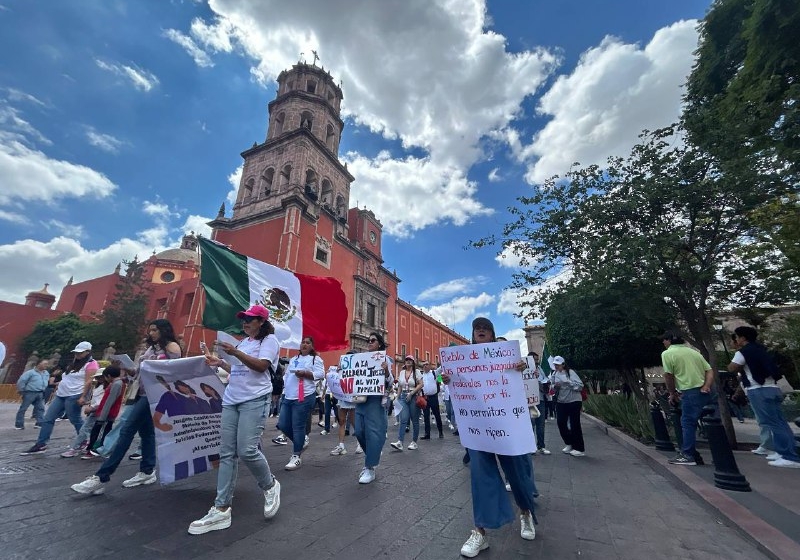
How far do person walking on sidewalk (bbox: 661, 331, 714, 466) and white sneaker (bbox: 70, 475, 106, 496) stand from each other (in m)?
7.14

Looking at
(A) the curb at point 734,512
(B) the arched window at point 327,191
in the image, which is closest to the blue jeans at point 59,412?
(A) the curb at point 734,512

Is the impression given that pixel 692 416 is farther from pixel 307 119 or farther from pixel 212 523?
pixel 307 119

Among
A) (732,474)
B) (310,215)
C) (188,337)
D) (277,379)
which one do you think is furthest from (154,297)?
(732,474)

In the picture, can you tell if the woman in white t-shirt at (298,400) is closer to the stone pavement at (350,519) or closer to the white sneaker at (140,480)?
the stone pavement at (350,519)

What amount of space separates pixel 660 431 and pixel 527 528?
4948 millimetres

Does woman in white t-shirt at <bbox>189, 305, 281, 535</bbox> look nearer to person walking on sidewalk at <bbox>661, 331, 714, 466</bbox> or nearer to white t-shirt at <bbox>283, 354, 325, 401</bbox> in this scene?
white t-shirt at <bbox>283, 354, 325, 401</bbox>

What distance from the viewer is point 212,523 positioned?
272cm

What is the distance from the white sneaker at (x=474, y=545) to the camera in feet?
7.88

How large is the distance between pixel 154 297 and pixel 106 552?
36664 mm

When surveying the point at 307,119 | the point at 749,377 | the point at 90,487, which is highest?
the point at 307,119

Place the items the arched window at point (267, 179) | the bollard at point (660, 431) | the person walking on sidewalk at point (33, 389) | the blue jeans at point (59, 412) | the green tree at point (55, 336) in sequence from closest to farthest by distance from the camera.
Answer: the blue jeans at point (59, 412) < the bollard at point (660, 431) < the person walking on sidewalk at point (33, 389) < the green tree at point (55, 336) < the arched window at point (267, 179)

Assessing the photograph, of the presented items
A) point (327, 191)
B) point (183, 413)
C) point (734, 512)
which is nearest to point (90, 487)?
point (183, 413)

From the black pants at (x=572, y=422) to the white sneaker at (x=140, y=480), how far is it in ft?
20.5

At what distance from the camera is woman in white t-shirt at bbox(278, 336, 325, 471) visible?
5152 millimetres
